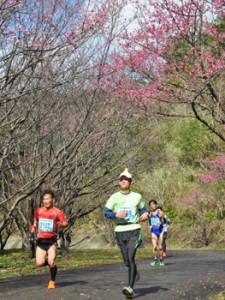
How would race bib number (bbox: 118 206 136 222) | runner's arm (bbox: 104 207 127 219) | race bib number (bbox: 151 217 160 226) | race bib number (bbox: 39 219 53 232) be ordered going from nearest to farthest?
1. runner's arm (bbox: 104 207 127 219)
2. race bib number (bbox: 118 206 136 222)
3. race bib number (bbox: 39 219 53 232)
4. race bib number (bbox: 151 217 160 226)

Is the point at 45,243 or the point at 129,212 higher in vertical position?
the point at 129,212

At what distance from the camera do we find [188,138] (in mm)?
35969

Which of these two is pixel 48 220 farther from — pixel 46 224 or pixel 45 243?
pixel 45 243

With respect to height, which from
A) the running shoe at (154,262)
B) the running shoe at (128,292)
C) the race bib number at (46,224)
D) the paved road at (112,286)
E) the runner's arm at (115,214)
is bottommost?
the running shoe at (154,262)

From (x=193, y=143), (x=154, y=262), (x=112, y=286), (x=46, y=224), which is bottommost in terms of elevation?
(x=154, y=262)

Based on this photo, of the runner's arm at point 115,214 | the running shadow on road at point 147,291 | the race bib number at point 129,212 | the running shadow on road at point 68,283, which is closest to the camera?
the runner's arm at point 115,214

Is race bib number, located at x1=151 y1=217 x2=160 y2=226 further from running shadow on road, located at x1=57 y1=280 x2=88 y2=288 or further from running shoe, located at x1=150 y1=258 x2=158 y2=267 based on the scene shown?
running shadow on road, located at x1=57 y1=280 x2=88 y2=288

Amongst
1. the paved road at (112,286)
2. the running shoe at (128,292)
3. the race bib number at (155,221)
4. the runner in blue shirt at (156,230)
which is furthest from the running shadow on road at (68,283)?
the race bib number at (155,221)

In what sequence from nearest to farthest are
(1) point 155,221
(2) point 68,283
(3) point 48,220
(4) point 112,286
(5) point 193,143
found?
(3) point 48,220, (4) point 112,286, (2) point 68,283, (1) point 155,221, (5) point 193,143

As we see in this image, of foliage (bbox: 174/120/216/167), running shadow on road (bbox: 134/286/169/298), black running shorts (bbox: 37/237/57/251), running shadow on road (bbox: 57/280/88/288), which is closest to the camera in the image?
running shadow on road (bbox: 134/286/169/298)

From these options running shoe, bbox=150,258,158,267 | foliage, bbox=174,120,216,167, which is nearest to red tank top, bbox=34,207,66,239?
running shoe, bbox=150,258,158,267

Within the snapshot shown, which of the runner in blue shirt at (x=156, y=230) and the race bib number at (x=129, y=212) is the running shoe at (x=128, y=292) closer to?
the race bib number at (x=129, y=212)

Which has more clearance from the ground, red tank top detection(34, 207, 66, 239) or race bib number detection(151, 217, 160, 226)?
red tank top detection(34, 207, 66, 239)

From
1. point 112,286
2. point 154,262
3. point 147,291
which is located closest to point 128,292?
point 147,291
